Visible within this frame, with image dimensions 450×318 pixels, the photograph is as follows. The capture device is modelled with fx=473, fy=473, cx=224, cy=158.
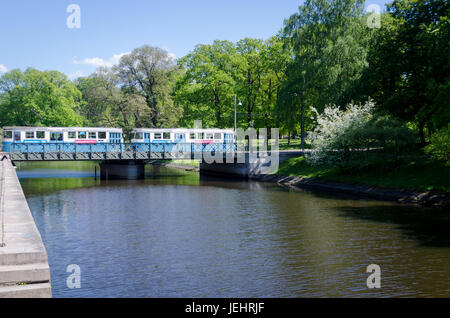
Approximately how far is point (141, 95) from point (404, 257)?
224 ft

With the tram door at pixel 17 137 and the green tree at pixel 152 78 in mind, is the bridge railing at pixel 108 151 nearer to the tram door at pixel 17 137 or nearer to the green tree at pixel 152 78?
the tram door at pixel 17 137

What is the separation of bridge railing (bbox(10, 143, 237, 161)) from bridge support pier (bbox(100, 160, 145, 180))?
185 centimetres

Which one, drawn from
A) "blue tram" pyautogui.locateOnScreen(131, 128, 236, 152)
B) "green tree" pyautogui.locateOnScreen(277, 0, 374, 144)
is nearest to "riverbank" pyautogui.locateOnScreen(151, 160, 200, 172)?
"blue tram" pyautogui.locateOnScreen(131, 128, 236, 152)

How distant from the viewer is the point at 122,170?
61938mm

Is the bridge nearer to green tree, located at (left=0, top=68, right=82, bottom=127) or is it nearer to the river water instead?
the river water

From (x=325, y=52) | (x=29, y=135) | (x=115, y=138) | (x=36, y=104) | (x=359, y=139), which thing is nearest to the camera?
(x=359, y=139)

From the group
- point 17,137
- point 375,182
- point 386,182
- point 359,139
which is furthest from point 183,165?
point 386,182

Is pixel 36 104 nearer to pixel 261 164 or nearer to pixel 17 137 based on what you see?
pixel 17 137

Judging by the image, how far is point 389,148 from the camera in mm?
46000

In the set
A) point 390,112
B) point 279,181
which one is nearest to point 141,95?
point 279,181

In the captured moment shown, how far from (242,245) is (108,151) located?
39596 mm

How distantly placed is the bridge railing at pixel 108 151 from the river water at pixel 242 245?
16480mm

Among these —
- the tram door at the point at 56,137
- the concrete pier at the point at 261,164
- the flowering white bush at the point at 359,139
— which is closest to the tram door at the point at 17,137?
the tram door at the point at 56,137
